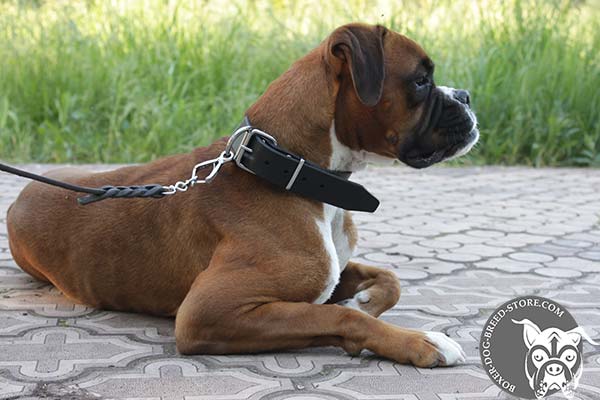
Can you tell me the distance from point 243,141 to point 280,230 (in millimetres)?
378

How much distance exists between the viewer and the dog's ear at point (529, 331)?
9.29ft

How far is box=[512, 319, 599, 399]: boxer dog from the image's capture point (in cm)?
281

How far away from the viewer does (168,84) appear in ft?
32.2

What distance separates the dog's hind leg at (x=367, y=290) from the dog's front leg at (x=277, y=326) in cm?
55

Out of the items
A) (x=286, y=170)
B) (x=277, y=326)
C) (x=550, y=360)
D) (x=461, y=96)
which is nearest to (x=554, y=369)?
(x=550, y=360)

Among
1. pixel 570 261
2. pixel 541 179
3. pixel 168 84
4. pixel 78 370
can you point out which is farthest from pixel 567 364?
pixel 168 84

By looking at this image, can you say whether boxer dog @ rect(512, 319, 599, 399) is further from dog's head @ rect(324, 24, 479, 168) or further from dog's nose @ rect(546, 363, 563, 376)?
dog's head @ rect(324, 24, 479, 168)

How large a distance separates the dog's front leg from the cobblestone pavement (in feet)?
0.22

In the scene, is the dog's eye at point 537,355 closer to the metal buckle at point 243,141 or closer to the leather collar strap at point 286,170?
the leather collar strap at point 286,170

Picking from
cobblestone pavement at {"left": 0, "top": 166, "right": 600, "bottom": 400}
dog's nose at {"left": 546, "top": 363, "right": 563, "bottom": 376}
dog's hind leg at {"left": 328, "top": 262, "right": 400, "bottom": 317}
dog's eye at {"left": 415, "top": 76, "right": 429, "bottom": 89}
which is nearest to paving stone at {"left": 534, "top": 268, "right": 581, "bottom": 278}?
cobblestone pavement at {"left": 0, "top": 166, "right": 600, "bottom": 400}

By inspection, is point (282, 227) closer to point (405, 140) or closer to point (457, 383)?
point (405, 140)

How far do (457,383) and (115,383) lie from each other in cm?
A: 118

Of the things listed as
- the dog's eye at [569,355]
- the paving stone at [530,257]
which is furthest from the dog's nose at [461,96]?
the paving stone at [530,257]

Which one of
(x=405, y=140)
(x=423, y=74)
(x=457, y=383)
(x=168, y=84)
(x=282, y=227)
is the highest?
(x=423, y=74)
